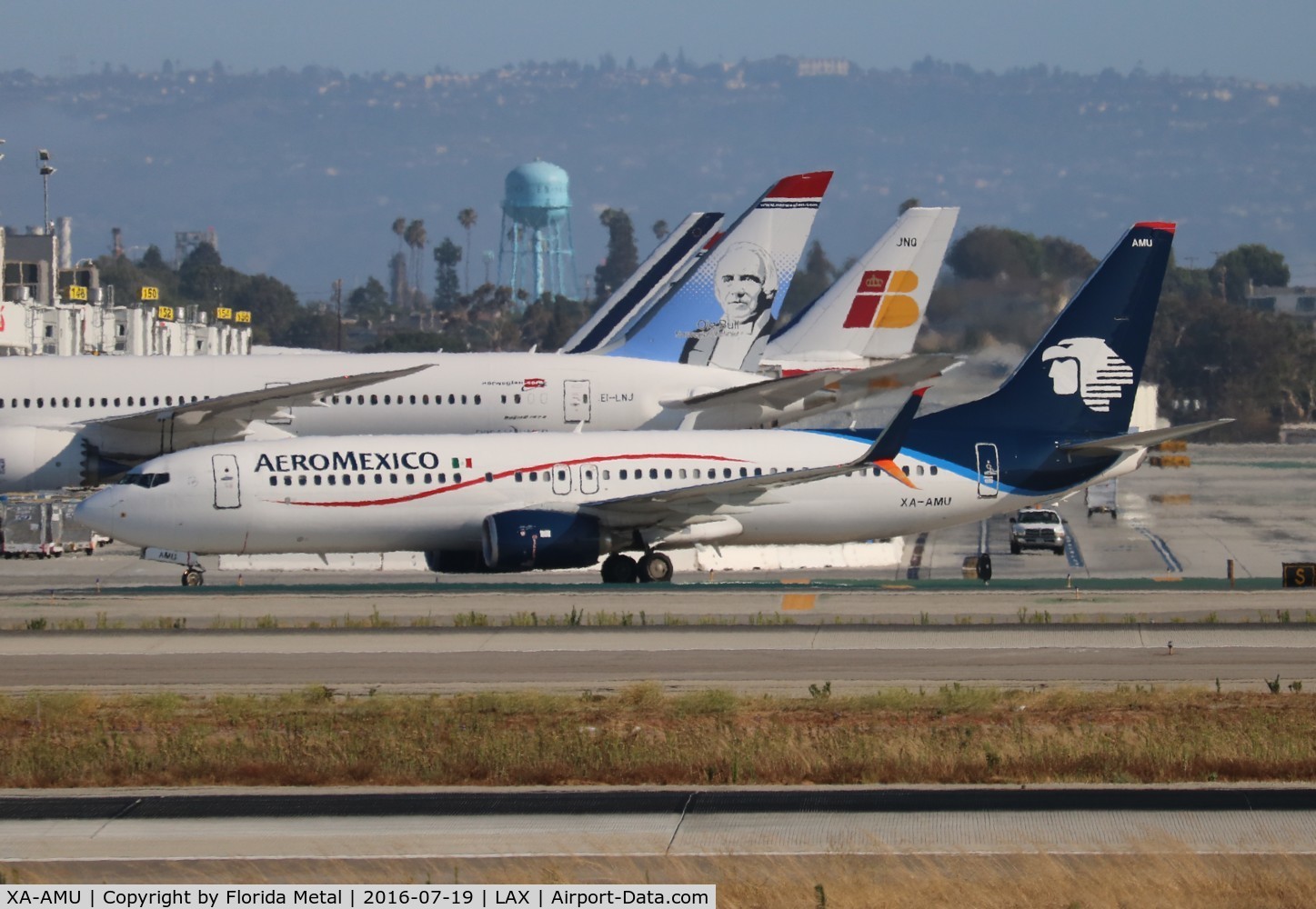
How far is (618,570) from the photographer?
142ft

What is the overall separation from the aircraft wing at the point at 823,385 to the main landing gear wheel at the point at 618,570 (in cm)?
911

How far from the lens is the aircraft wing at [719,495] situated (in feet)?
132

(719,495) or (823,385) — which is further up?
(823,385)

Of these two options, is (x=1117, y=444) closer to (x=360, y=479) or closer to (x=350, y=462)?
(x=360, y=479)

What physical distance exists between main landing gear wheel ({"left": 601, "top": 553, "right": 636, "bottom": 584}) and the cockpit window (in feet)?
34.1

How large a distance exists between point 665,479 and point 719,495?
1558 millimetres

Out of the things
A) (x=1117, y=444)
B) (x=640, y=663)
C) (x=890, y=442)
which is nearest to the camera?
(x=640, y=663)

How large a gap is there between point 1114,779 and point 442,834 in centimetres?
764

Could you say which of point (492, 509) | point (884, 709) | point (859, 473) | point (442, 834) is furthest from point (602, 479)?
point (442, 834)

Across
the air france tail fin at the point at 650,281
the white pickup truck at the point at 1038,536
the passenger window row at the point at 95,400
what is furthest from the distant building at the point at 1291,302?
the passenger window row at the point at 95,400

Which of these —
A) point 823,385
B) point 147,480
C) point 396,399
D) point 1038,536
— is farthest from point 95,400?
point 1038,536

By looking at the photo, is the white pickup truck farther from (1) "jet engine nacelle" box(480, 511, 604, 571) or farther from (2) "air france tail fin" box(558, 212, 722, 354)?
(1) "jet engine nacelle" box(480, 511, 604, 571)

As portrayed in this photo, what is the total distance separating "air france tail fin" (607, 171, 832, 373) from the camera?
55.3m

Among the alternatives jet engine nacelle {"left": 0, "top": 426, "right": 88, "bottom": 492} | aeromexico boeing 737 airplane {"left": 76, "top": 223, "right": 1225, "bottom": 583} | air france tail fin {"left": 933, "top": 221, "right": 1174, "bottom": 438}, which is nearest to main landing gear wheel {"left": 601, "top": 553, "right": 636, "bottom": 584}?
aeromexico boeing 737 airplane {"left": 76, "top": 223, "right": 1225, "bottom": 583}
